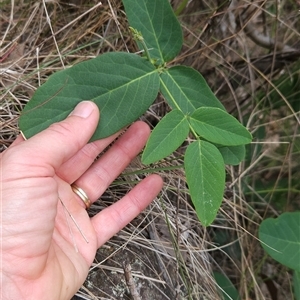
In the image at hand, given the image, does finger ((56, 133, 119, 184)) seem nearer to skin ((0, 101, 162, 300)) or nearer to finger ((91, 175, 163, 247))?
skin ((0, 101, 162, 300))

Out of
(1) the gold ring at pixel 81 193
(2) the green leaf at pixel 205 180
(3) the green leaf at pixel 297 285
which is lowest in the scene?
(3) the green leaf at pixel 297 285

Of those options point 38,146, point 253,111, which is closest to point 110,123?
point 38,146

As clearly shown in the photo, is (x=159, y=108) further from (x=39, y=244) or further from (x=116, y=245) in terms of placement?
(x=39, y=244)

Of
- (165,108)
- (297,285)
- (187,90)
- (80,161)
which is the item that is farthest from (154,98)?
(297,285)

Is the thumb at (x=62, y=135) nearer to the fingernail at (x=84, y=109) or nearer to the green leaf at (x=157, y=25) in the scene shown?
the fingernail at (x=84, y=109)

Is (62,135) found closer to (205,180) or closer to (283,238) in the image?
(205,180)

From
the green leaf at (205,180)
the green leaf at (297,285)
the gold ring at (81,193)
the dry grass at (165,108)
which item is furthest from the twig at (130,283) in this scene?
the green leaf at (297,285)

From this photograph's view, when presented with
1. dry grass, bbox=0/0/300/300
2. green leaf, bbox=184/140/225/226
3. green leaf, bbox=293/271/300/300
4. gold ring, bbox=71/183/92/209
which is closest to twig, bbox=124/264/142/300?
dry grass, bbox=0/0/300/300
